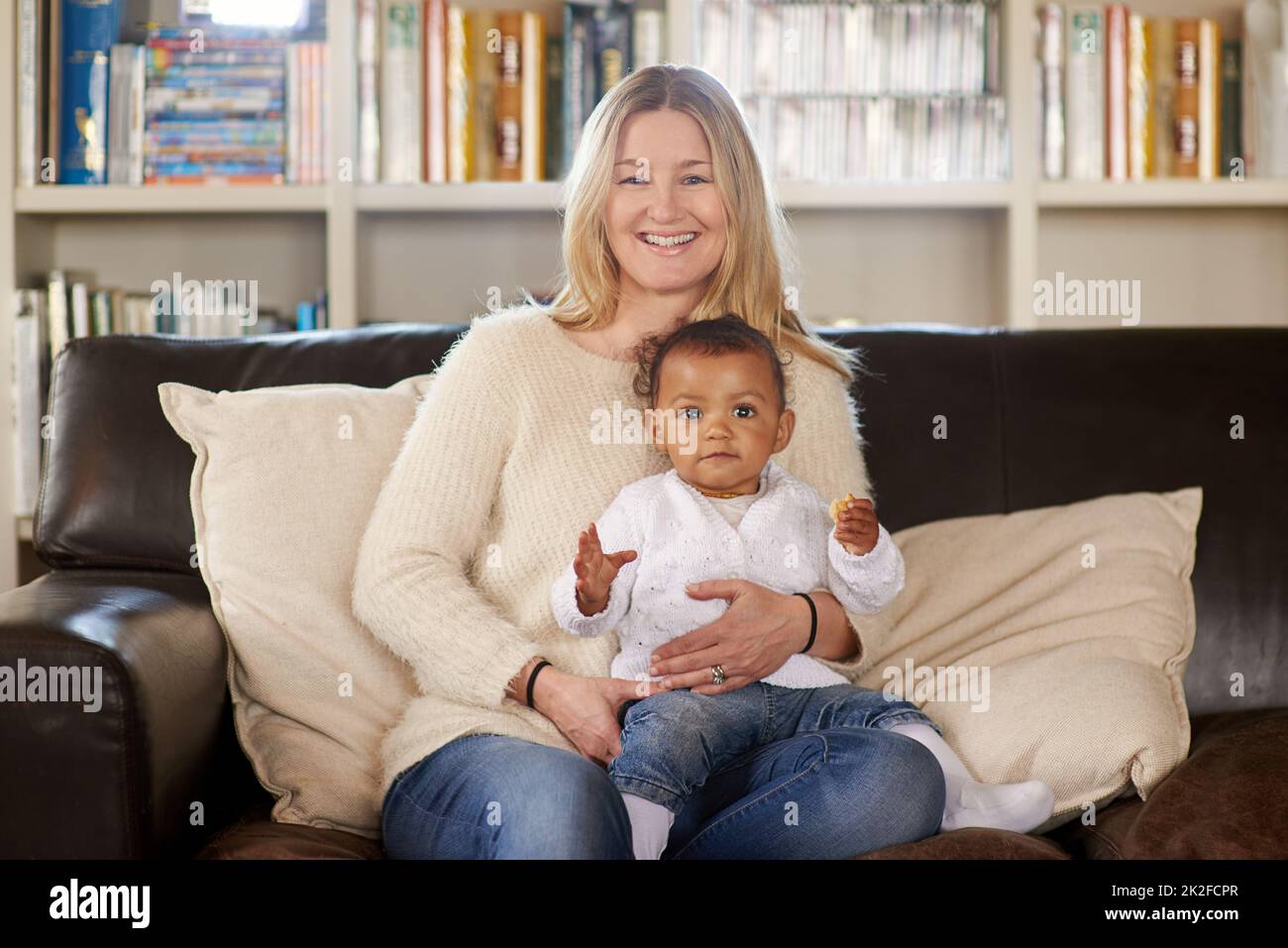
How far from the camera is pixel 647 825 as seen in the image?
50.3 inches

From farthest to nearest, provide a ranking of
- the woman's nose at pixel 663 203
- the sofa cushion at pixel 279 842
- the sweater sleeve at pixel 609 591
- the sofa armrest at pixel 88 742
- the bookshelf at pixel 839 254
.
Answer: the bookshelf at pixel 839 254 → the woman's nose at pixel 663 203 → the sweater sleeve at pixel 609 591 → the sofa cushion at pixel 279 842 → the sofa armrest at pixel 88 742

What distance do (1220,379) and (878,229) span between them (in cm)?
115

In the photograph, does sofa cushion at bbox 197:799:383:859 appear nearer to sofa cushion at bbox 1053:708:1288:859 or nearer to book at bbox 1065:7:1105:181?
sofa cushion at bbox 1053:708:1288:859

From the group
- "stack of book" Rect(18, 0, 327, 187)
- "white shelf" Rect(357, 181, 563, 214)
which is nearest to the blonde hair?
"white shelf" Rect(357, 181, 563, 214)

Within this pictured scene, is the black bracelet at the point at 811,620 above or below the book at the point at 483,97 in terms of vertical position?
below

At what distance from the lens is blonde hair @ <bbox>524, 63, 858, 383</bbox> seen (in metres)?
1.59

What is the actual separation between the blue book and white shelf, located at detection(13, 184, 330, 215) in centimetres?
5

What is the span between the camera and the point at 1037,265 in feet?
9.29

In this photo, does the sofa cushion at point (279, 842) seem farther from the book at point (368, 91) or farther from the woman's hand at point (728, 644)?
the book at point (368, 91)

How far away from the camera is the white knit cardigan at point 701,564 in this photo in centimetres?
140

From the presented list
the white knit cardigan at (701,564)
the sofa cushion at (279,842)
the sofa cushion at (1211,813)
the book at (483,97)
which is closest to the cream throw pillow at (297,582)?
the sofa cushion at (279,842)

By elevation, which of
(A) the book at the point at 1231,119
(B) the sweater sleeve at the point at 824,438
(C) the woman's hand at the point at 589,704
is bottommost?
(C) the woman's hand at the point at 589,704

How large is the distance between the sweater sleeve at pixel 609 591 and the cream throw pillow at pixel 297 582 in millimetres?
259

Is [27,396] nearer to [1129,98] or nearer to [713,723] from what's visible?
[713,723]
